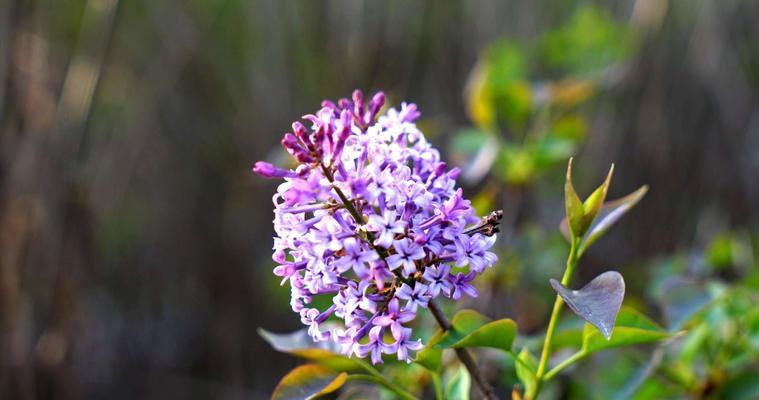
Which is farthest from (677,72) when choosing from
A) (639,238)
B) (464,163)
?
(464,163)

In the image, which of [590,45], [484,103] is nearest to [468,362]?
[484,103]

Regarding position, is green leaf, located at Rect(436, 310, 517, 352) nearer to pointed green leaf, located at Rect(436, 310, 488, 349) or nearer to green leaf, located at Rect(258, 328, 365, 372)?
pointed green leaf, located at Rect(436, 310, 488, 349)

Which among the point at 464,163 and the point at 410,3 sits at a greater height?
the point at 410,3

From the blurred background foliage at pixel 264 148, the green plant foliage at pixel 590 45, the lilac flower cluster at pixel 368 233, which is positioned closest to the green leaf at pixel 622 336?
the lilac flower cluster at pixel 368 233

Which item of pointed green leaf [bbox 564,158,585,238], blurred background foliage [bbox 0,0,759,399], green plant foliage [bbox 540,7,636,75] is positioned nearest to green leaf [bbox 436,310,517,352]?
pointed green leaf [bbox 564,158,585,238]

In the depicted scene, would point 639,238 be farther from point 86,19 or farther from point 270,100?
point 86,19

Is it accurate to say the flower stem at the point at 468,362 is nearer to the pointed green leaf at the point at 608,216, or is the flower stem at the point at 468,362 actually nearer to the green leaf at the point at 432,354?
the green leaf at the point at 432,354

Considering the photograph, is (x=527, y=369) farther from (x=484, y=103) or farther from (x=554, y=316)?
(x=484, y=103)

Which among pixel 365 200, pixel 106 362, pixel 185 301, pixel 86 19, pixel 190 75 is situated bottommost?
pixel 106 362
